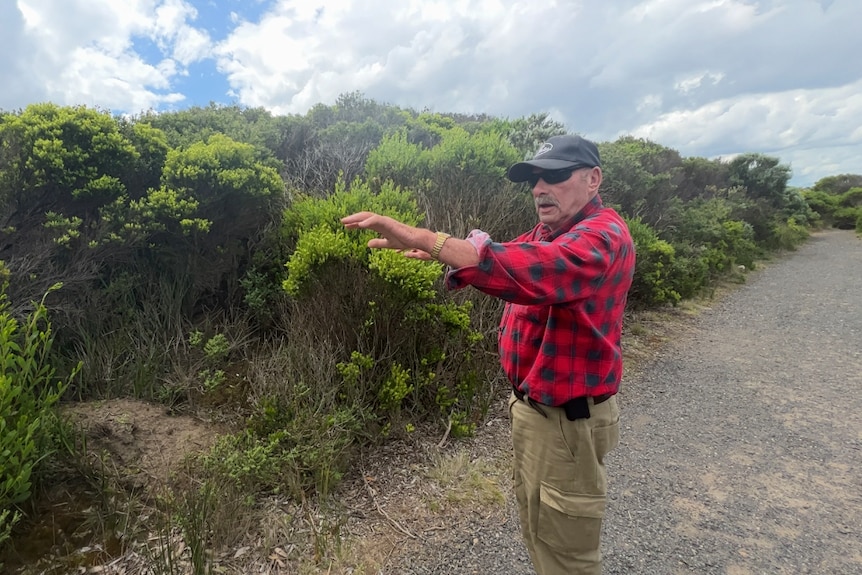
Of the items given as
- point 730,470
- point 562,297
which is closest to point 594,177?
point 562,297

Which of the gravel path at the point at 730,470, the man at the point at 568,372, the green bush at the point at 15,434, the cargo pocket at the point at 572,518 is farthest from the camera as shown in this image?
the gravel path at the point at 730,470

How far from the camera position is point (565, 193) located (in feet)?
5.99

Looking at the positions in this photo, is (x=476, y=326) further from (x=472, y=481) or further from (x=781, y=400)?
(x=781, y=400)

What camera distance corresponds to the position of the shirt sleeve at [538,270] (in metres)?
1.38

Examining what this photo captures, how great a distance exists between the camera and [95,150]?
430cm

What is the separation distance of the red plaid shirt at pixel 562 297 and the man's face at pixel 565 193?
3 centimetres

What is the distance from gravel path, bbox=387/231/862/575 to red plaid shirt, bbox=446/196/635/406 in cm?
152

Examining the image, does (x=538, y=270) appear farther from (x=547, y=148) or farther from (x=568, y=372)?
(x=547, y=148)

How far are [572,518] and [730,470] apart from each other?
8.75 ft

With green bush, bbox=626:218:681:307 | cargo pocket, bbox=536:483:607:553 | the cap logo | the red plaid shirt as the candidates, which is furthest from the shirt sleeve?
green bush, bbox=626:218:681:307

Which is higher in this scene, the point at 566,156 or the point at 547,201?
the point at 566,156

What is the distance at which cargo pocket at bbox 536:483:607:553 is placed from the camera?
184cm

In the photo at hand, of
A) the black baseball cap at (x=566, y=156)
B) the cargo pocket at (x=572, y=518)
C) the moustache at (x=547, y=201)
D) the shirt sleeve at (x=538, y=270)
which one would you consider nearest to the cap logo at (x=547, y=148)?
the black baseball cap at (x=566, y=156)

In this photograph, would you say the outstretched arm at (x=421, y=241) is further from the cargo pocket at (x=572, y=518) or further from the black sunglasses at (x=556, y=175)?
the cargo pocket at (x=572, y=518)
